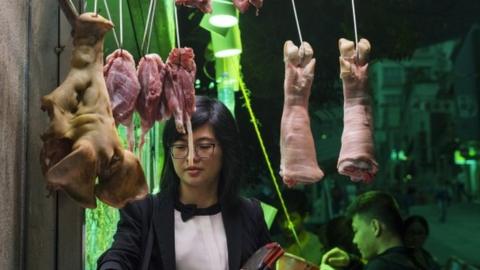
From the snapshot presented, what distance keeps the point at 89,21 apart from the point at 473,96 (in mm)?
2570

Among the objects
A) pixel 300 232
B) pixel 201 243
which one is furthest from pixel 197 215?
pixel 300 232

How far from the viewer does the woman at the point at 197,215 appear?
2811 mm

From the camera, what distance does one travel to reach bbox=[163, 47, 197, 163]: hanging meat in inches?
90.8

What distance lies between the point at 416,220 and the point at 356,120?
1.20 metres

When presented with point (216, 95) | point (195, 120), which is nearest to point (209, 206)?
point (195, 120)

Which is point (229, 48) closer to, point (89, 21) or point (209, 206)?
point (209, 206)

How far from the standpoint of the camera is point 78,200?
1.85 m

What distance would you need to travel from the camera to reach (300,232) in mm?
3336

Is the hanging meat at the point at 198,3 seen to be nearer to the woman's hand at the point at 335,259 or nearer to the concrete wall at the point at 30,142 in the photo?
the concrete wall at the point at 30,142

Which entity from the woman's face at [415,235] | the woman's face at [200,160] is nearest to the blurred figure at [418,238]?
the woman's face at [415,235]

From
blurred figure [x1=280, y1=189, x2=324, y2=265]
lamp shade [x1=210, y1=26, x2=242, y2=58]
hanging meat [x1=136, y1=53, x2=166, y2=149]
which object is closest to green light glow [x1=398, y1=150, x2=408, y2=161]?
blurred figure [x1=280, y1=189, x2=324, y2=265]

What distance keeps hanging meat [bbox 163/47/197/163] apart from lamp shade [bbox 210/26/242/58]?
36.3 inches

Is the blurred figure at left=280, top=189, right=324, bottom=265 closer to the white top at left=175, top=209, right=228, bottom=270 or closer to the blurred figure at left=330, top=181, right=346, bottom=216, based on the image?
the blurred figure at left=330, top=181, right=346, bottom=216

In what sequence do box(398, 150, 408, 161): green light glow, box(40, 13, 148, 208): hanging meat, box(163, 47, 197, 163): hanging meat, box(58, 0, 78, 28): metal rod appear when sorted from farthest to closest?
box(398, 150, 408, 161): green light glow → box(163, 47, 197, 163): hanging meat → box(58, 0, 78, 28): metal rod → box(40, 13, 148, 208): hanging meat
